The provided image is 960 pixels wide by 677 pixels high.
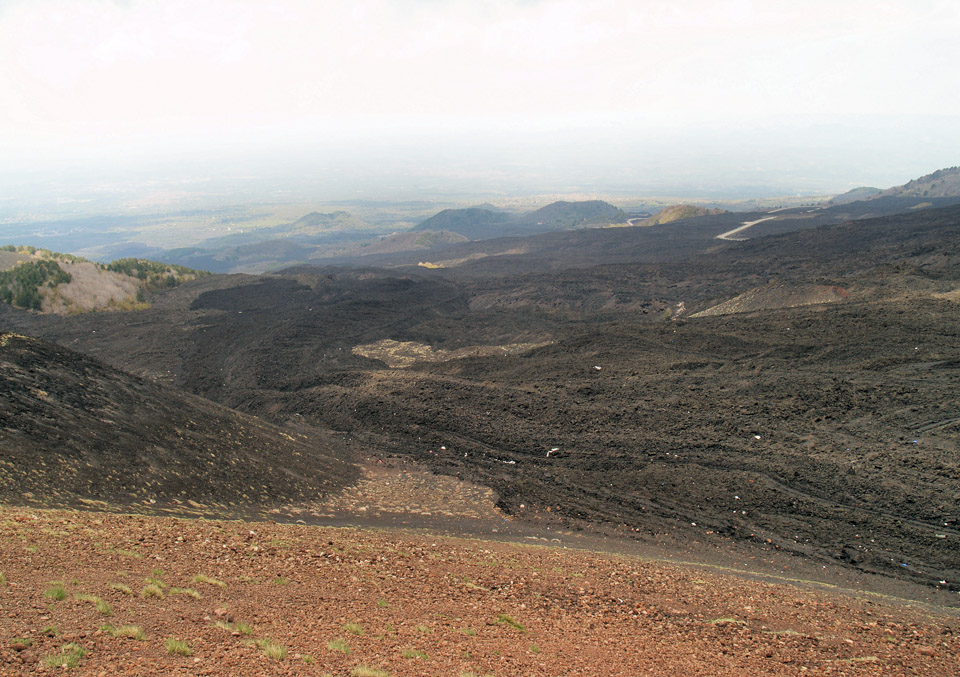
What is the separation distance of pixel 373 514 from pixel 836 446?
1340 cm

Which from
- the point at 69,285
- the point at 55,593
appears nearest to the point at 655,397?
the point at 55,593

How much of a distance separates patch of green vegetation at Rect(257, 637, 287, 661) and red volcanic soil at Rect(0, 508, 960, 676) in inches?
0.8

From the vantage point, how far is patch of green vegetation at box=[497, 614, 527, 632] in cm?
682

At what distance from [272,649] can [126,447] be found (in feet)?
29.3

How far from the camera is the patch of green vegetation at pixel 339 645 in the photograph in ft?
18.3

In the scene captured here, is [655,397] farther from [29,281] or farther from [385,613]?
[29,281]

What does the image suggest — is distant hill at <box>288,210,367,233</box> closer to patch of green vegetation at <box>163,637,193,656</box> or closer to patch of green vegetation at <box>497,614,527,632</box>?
patch of green vegetation at <box>497,614,527,632</box>

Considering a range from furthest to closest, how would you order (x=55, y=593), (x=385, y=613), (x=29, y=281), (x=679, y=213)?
(x=679, y=213)
(x=29, y=281)
(x=385, y=613)
(x=55, y=593)

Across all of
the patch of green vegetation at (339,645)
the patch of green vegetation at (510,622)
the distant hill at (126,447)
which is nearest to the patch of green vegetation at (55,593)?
the patch of green vegetation at (339,645)

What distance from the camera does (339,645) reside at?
5.66 metres

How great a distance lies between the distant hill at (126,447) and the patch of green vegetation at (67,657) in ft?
19.3

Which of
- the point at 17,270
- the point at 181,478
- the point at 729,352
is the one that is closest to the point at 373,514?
the point at 181,478

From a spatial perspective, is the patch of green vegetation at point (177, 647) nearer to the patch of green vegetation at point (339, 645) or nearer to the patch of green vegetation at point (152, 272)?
the patch of green vegetation at point (339, 645)

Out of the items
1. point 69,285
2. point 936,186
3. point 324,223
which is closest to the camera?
point 69,285
